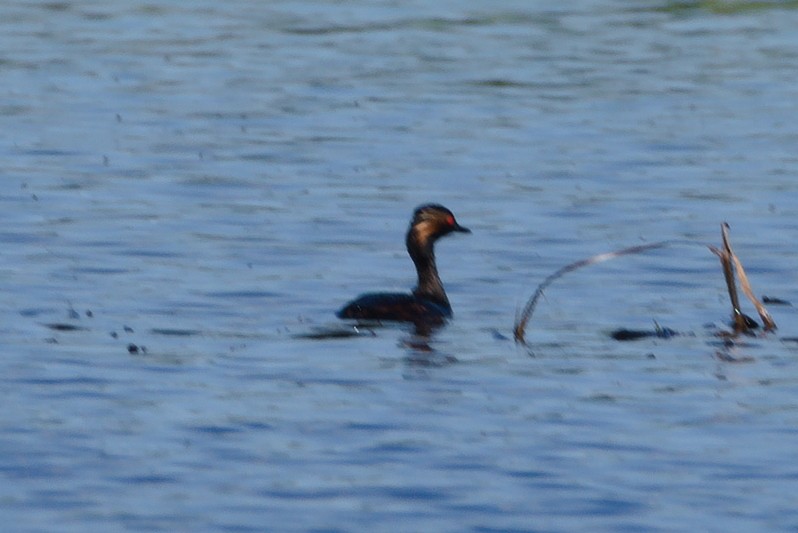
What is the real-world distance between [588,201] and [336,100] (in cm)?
661

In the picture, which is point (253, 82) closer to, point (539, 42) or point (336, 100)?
point (336, 100)

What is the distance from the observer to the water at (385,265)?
986cm

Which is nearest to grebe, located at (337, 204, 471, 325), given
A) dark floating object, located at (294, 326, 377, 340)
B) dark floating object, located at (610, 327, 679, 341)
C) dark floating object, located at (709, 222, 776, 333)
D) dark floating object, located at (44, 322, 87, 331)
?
dark floating object, located at (294, 326, 377, 340)

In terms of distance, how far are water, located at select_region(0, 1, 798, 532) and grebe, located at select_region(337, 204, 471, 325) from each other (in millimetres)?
158

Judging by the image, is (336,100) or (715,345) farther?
(336,100)

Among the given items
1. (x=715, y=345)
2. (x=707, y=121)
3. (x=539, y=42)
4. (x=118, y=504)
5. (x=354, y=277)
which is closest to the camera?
(x=118, y=504)

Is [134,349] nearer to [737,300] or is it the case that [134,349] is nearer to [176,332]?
[176,332]

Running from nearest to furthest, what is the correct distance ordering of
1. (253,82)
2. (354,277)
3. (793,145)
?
(354,277) → (793,145) → (253,82)

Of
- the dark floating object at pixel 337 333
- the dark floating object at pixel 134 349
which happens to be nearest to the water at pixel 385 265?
the dark floating object at pixel 134 349

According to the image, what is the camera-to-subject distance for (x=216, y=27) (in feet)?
103

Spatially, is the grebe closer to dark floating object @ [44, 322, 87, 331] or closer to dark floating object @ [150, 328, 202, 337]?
dark floating object @ [150, 328, 202, 337]

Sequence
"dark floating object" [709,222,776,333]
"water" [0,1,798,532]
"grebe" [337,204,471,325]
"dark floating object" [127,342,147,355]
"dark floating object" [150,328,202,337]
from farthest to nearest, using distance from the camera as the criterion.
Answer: "grebe" [337,204,471,325] < "dark floating object" [150,328,202,337] < "dark floating object" [709,222,776,333] < "dark floating object" [127,342,147,355] < "water" [0,1,798,532]

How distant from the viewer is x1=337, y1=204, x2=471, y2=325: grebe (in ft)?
45.2

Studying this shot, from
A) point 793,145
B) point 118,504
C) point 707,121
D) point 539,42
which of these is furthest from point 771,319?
point 539,42
